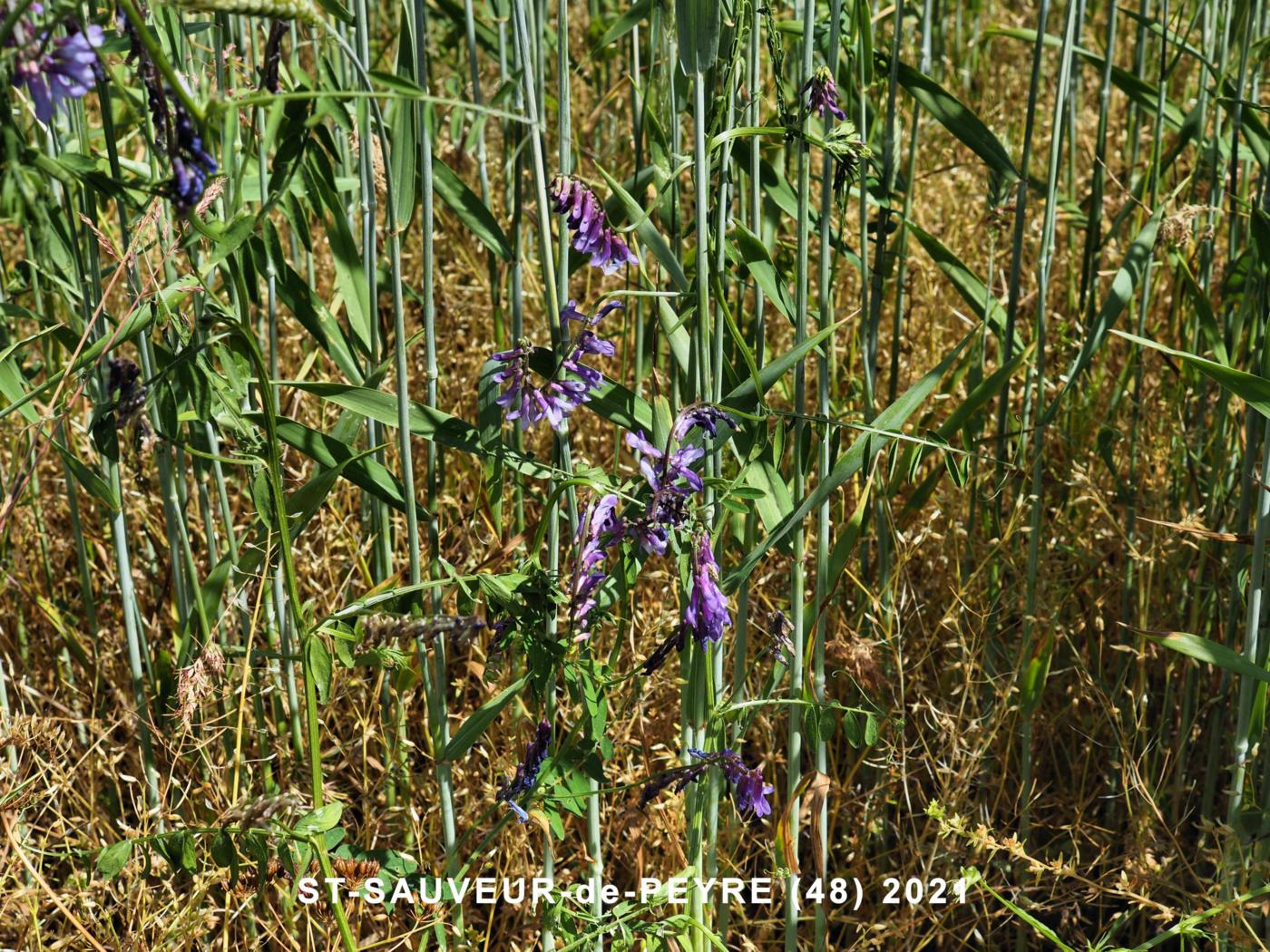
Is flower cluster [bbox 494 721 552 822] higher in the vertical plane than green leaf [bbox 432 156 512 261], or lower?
lower

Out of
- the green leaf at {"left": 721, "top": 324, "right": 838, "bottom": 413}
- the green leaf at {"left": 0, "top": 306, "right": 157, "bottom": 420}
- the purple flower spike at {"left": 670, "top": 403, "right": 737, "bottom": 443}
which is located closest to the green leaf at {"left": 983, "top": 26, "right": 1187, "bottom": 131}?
the green leaf at {"left": 721, "top": 324, "right": 838, "bottom": 413}

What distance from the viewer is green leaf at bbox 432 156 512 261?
1.14 m

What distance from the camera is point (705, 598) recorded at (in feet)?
3.12

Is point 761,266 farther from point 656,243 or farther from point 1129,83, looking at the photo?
point 1129,83

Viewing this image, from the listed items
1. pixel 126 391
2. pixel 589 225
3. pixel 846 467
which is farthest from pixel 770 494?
pixel 126 391

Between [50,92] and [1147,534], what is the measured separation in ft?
4.02

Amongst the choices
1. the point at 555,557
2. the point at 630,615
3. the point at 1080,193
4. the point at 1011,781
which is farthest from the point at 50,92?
the point at 1080,193

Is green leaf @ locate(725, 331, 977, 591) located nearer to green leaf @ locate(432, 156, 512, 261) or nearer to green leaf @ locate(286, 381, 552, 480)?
green leaf @ locate(286, 381, 552, 480)

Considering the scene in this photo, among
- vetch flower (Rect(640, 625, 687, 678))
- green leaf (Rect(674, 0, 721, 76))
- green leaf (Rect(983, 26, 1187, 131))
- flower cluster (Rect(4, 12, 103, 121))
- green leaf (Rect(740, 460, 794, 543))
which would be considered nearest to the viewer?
flower cluster (Rect(4, 12, 103, 121))

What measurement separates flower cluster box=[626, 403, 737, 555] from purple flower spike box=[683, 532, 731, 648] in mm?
28

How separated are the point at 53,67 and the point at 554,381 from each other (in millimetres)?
438

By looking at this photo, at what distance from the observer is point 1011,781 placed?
4.92ft

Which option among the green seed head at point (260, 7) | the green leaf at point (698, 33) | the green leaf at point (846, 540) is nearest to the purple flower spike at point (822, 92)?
the green leaf at point (698, 33)

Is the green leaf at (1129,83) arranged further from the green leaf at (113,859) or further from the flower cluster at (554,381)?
the green leaf at (113,859)
